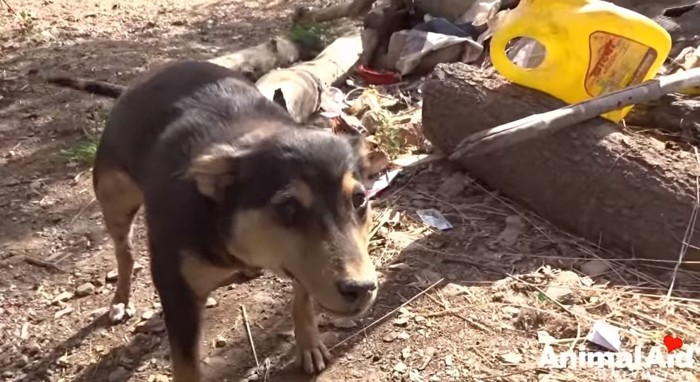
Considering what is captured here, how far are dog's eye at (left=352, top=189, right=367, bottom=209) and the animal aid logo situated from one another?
1176 millimetres

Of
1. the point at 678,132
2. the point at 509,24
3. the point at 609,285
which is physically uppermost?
the point at 509,24

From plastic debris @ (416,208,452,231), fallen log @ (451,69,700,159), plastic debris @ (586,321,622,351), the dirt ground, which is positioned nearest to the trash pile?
fallen log @ (451,69,700,159)

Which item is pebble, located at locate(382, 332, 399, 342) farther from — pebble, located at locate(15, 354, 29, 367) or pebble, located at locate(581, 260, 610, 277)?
pebble, located at locate(15, 354, 29, 367)

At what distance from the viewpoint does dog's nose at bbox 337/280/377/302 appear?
282cm

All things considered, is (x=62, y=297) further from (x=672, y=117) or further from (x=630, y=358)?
(x=672, y=117)

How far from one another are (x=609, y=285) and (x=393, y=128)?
74.4 inches

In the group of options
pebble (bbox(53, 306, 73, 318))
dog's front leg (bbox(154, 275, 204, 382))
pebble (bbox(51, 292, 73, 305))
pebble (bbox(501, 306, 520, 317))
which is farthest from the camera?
pebble (bbox(51, 292, 73, 305))

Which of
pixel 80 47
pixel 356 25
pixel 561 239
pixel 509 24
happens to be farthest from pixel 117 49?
pixel 561 239

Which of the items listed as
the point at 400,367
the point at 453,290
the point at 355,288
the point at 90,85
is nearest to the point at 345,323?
the point at 400,367

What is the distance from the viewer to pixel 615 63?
181 inches

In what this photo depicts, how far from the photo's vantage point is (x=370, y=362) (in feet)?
12.3

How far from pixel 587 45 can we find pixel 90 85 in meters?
3.83

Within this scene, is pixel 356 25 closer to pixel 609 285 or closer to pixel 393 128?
pixel 393 128

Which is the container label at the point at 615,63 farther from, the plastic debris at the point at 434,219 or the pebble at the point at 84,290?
the pebble at the point at 84,290
